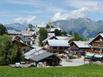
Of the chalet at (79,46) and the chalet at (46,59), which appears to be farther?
the chalet at (79,46)

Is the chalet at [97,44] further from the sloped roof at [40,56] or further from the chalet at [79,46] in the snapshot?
the sloped roof at [40,56]

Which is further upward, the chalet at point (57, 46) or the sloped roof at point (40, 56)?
the sloped roof at point (40, 56)

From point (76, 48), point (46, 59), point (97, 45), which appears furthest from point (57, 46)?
point (46, 59)

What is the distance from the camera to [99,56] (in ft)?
291

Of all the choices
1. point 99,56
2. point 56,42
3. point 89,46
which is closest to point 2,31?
point 56,42

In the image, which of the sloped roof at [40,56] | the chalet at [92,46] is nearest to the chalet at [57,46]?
the chalet at [92,46]

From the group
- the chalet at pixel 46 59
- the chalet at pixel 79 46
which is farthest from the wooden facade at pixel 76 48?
the chalet at pixel 46 59

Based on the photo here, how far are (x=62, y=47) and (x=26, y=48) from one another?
14.4m

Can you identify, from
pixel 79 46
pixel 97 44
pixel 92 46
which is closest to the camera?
pixel 97 44

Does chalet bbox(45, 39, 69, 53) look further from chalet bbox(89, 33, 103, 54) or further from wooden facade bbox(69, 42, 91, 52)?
chalet bbox(89, 33, 103, 54)

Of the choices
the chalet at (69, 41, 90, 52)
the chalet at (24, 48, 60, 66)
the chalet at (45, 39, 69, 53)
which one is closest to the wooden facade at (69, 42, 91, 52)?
the chalet at (69, 41, 90, 52)

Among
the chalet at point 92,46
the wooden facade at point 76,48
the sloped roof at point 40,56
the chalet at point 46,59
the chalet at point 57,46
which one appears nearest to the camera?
the chalet at point 46,59

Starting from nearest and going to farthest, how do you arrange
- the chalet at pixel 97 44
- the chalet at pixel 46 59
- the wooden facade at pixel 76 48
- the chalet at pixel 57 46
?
the chalet at pixel 46 59 < the chalet at pixel 97 44 < the wooden facade at pixel 76 48 < the chalet at pixel 57 46

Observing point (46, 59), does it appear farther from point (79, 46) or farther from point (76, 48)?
point (76, 48)
